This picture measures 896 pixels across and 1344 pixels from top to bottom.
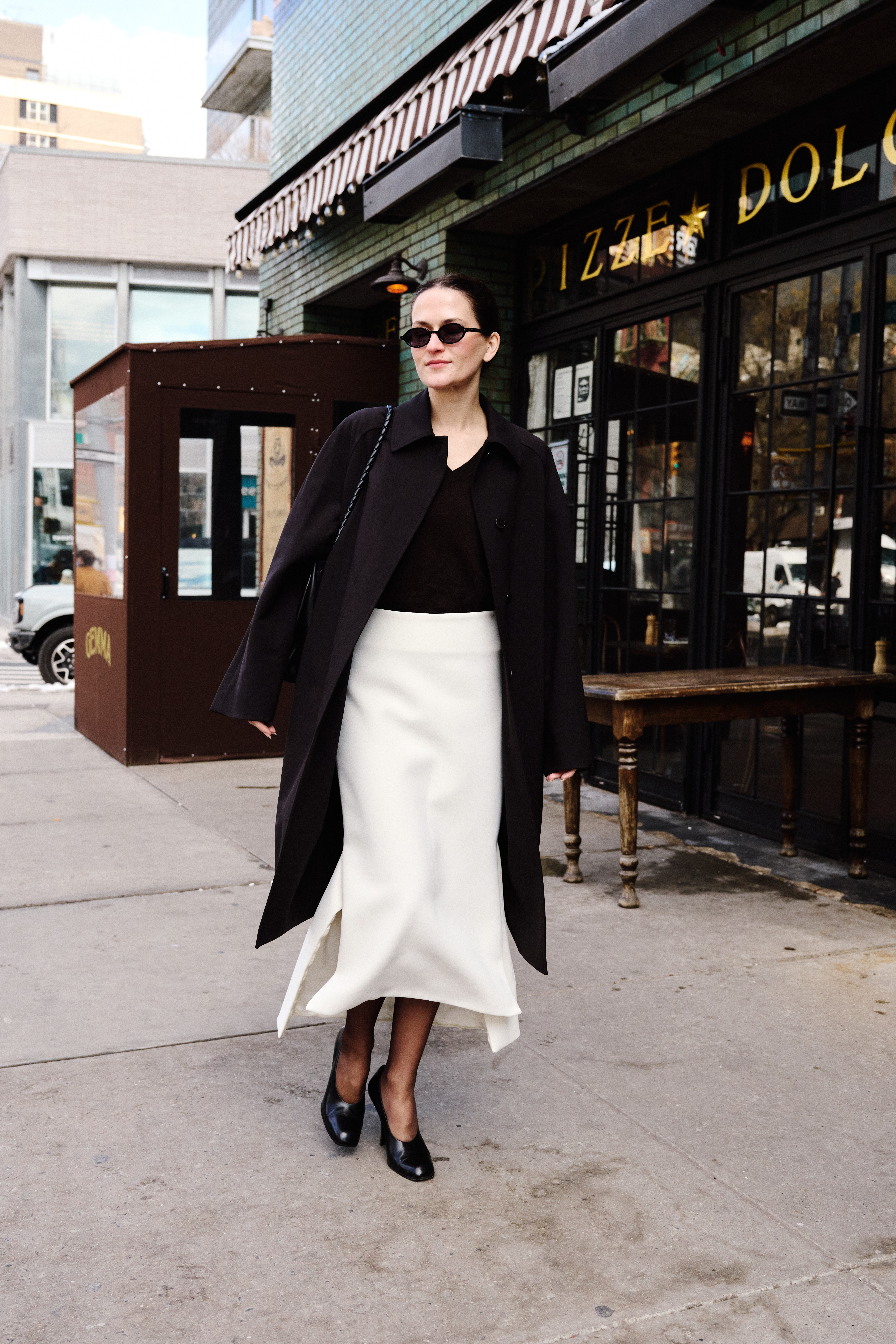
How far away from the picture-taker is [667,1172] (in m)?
2.97

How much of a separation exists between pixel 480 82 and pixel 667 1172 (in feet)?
19.2

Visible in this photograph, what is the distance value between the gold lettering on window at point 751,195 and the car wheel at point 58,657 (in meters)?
8.64

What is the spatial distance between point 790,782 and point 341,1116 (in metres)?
3.55

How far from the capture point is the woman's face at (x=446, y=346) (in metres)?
2.88

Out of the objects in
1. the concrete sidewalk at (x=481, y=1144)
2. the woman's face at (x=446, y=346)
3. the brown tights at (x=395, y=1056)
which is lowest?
the concrete sidewalk at (x=481, y=1144)

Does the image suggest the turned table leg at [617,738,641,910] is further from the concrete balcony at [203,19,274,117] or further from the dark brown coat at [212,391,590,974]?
the concrete balcony at [203,19,274,117]

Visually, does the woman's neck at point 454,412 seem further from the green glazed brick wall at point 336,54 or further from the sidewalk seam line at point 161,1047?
the green glazed brick wall at point 336,54

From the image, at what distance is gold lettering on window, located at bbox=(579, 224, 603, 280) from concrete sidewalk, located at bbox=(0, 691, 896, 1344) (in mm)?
4267

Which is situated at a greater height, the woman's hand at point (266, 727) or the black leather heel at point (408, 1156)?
the woman's hand at point (266, 727)

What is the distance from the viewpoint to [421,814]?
113 inches

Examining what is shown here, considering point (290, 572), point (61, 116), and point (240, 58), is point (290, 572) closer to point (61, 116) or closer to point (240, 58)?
point (240, 58)

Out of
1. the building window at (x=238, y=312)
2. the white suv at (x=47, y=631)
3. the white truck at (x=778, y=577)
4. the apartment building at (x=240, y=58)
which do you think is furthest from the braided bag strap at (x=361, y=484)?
the building window at (x=238, y=312)

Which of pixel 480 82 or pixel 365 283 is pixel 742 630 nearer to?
pixel 480 82

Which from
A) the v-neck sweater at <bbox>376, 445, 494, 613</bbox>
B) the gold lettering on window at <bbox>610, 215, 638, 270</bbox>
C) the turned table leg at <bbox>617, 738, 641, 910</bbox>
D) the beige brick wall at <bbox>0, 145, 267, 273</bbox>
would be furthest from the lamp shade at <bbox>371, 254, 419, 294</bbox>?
the beige brick wall at <bbox>0, 145, 267, 273</bbox>
